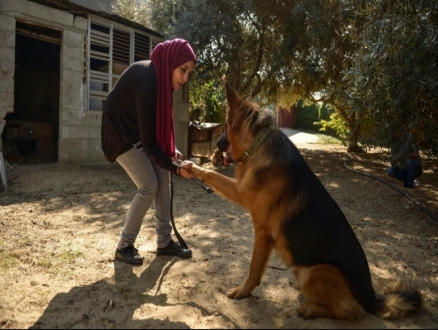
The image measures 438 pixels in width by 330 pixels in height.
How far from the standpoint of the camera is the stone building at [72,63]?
8602 millimetres

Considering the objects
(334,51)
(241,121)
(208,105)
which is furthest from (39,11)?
(208,105)

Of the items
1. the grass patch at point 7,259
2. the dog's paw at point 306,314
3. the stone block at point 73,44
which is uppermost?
the stone block at point 73,44

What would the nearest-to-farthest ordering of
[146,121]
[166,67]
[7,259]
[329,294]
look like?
[329,294]
[146,121]
[166,67]
[7,259]

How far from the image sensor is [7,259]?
13.3ft

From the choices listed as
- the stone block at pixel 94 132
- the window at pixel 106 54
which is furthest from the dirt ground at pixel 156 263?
the window at pixel 106 54

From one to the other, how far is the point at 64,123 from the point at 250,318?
329 inches

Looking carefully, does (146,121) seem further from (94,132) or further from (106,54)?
(106,54)

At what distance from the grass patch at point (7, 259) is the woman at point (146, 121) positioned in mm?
1231

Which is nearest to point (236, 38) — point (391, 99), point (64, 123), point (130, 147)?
point (64, 123)

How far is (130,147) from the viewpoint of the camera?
153 inches

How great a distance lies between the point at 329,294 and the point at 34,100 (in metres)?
14.3

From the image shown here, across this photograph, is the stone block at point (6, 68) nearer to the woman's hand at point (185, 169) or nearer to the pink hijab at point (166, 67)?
the pink hijab at point (166, 67)

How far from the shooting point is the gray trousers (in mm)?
3846

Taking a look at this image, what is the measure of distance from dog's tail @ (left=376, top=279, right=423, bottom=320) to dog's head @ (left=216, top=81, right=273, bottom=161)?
1783 millimetres
